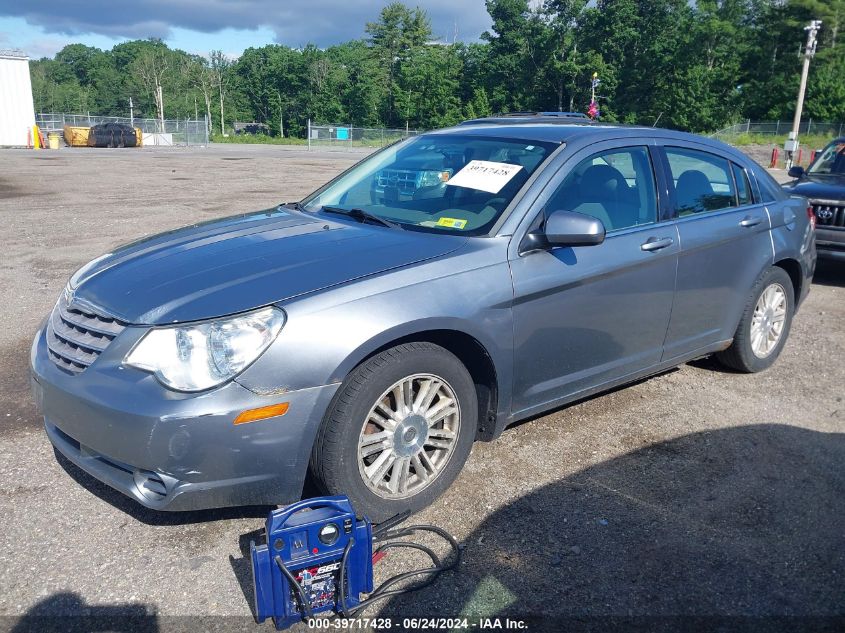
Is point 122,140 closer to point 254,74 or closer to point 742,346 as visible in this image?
point 742,346

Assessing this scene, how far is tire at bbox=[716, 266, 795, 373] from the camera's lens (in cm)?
499

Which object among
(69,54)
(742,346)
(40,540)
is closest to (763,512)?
(742,346)

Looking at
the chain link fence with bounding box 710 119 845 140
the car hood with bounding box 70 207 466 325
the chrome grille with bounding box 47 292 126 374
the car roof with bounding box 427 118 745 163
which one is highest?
the chain link fence with bounding box 710 119 845 140

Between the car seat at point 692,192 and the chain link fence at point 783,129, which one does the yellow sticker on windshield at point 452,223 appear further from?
the chain link fence at point 783,129

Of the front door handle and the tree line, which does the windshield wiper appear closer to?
the front door handle

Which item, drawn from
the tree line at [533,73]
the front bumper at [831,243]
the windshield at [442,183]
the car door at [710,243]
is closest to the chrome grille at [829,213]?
the front bumper at [831,243]

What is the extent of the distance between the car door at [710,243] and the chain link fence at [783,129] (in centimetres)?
5489

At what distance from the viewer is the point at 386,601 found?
276 centimetres

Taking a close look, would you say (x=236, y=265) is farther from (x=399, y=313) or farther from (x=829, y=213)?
(x=829, y=213)

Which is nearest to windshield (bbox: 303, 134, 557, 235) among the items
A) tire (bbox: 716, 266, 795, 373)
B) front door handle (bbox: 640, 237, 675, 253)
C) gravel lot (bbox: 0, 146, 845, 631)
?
front door handle (bbox: 640, 237, 675, 253)

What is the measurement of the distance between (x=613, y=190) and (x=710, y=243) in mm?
817

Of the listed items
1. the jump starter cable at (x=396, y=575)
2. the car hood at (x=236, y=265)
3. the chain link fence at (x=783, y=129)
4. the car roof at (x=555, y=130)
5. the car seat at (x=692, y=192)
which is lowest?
the jump starter cable at (x=396, y=575)

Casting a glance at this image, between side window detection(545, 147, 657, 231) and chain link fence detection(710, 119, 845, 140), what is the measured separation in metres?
55.8

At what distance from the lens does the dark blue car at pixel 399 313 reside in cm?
279
